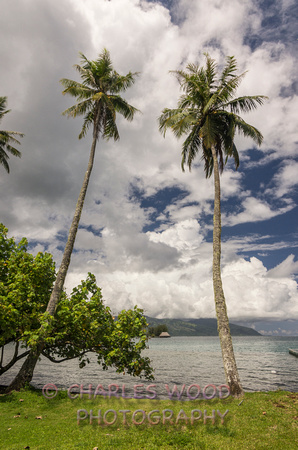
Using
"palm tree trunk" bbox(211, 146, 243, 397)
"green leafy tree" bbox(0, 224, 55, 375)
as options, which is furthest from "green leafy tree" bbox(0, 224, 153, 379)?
"palm tree trunk" bbox(211, 146, 243, 397)

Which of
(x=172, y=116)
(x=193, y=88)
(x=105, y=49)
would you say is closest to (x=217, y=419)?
(x=172, y=116)

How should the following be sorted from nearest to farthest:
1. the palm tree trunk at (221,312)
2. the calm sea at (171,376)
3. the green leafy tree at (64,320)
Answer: the palm tree trunk at (221,312) < the green leafy tree at (64,320) < the calm sea at (171,376)

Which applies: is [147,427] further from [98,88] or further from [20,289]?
[98,88]

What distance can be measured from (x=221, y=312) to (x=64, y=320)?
780cm

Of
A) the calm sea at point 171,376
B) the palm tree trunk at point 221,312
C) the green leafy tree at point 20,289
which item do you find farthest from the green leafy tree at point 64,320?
the palm tree trunk at point 221,312

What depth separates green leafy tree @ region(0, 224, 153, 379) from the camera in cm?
1282

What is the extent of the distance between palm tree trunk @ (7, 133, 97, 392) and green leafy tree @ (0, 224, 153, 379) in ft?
1.33

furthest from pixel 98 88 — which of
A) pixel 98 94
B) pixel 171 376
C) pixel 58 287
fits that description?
pixel 171 376

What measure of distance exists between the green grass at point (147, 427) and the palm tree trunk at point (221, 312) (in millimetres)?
777

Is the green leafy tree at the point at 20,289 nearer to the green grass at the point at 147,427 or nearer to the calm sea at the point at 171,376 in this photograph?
the green grass at the point at 147,427

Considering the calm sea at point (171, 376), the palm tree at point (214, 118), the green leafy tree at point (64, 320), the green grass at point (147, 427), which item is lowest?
the calm sea at point (171, 376)

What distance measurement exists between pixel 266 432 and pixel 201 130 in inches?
564

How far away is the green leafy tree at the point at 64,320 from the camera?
12820 millimetres

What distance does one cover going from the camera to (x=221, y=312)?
42.7 ft
